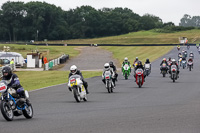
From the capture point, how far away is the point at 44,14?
6038 inches

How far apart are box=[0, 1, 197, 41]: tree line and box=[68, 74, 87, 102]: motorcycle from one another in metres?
126

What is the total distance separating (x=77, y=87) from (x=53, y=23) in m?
140

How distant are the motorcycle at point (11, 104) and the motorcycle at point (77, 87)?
468 centimetres

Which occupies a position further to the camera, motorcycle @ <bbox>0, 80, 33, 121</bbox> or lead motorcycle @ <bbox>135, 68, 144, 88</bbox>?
lead motorcycle @ <bbox>135, 68, 144, 88</bbox>

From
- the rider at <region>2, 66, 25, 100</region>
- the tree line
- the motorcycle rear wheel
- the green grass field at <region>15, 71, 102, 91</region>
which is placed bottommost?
the green grass field at <region>15, 71, 102, 91</region>

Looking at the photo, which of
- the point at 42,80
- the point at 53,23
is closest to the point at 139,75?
the point at 42,80

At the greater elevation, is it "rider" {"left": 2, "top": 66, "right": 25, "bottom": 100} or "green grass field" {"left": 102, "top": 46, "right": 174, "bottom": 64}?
"rider" {"left": 2, "top": 66, "right": 25, "bottom": 100}

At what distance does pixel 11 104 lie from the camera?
11.1 m

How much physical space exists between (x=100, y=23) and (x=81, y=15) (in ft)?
45.0

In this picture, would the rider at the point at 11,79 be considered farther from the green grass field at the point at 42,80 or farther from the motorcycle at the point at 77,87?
the green grass field at the point at 42,80

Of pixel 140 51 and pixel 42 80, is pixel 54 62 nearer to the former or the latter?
pixel 42 80

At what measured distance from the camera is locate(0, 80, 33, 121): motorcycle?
35.4 ft

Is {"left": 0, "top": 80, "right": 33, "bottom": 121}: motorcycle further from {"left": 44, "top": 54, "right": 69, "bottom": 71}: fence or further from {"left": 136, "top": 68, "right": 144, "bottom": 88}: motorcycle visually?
{"left": 44, "top": 54, "right": 69, "bottom": 71}: fence

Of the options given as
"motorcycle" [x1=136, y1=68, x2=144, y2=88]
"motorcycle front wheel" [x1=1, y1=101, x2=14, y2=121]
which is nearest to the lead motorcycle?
"motorcycle" [x1=136, y1=68, x2=144, y2=88]
